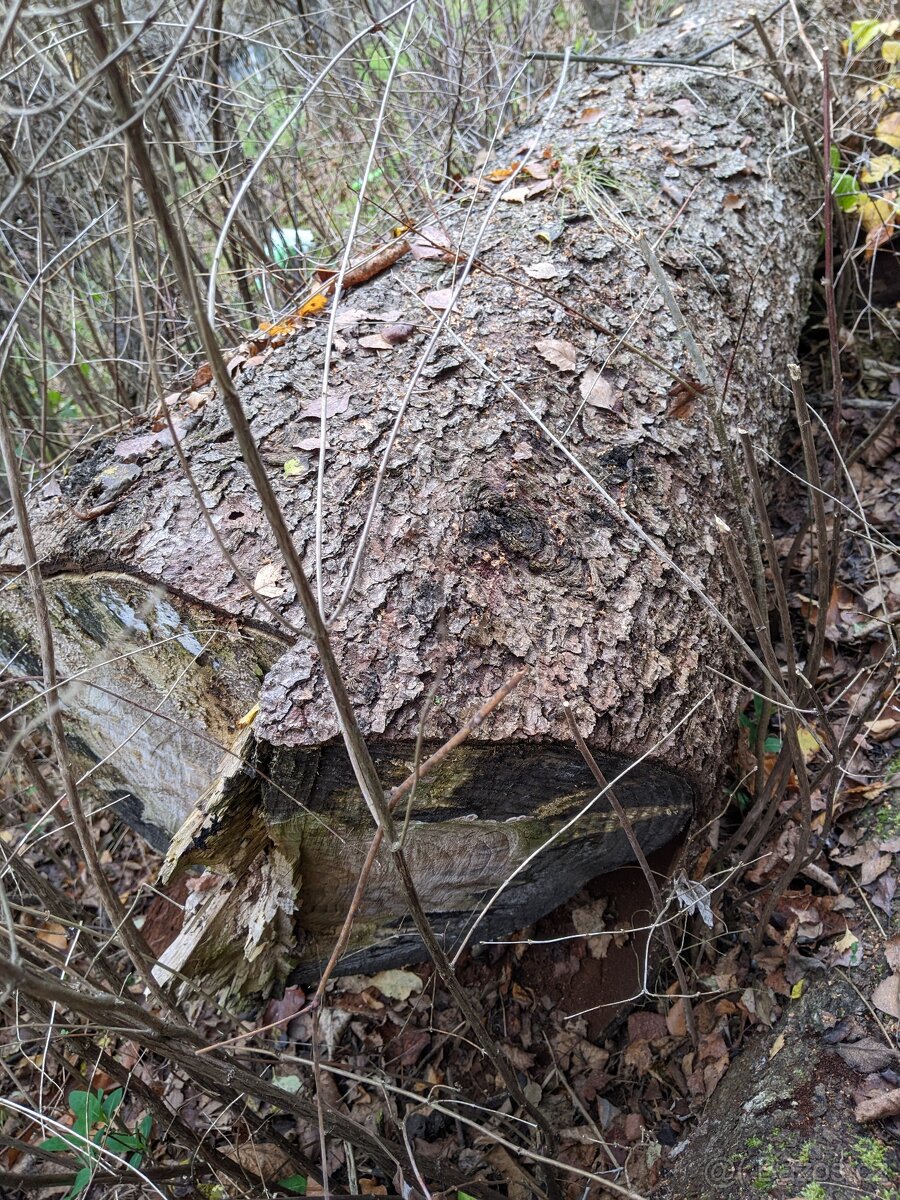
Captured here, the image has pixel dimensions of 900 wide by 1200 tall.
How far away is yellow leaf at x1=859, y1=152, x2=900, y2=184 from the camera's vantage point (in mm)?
2945

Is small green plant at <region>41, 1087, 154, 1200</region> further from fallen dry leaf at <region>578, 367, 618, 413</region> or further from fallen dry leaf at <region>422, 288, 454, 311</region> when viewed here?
fallen dry leaf at <region>422, 288, 454, 311</region>

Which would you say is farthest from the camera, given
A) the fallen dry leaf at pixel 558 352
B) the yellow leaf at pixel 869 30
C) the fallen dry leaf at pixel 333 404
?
the yellow leaf at pixel 869 30

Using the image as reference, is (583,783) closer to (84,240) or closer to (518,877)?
(518,877)

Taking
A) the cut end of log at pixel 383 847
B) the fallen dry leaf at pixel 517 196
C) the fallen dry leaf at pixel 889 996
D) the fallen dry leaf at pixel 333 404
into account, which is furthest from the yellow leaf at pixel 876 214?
the fallen dry leaf at pixel 889 996

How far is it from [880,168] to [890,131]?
0.22m

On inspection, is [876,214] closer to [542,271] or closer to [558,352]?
[542,271]

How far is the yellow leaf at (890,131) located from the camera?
3.03 metres

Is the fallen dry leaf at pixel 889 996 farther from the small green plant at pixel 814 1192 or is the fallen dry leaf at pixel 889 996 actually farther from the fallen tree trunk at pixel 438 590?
the fallen tree trunk at pixel 438 590

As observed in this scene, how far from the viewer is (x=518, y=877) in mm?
1945

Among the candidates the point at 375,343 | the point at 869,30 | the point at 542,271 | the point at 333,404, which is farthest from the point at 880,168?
the point at 333,404

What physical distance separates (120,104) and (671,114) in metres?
2.69

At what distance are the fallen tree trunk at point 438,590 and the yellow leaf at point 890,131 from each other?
3.80ft

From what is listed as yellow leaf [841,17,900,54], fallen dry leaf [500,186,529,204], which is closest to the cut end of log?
fallen dry leaf [500,186,529,204]

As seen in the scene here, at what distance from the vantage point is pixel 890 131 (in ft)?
10.0
